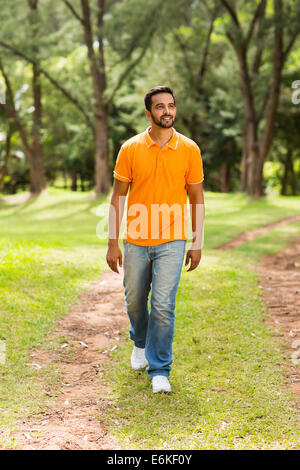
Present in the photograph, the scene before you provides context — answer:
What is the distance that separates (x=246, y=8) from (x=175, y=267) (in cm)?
2600

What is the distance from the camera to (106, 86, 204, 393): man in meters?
4.20

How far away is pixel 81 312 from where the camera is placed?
22.2 ft

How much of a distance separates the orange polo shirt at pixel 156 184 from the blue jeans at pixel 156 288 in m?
0.09

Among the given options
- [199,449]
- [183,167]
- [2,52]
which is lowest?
[199,449]

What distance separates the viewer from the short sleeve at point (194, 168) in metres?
4.27

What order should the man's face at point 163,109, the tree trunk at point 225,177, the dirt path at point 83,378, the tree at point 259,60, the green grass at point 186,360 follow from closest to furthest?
the dirt path at point 83,378, the green grass at point 186,360, the man's face at point 163,109, the tree at point 259,60, the tree trunk at point 225,177

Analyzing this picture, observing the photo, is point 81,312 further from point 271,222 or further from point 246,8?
point 246,8

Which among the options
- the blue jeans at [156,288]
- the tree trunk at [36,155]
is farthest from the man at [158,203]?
the tree trunk at [36,155]

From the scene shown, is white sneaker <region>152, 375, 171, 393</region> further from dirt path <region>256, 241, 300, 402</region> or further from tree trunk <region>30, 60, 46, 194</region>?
tree trunk <region>30, 60, 46, 194</region>

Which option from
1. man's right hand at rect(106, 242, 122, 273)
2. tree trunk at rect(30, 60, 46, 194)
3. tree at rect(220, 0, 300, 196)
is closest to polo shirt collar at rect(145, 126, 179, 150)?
man's right hand at rect(106, 242, 122, 273)

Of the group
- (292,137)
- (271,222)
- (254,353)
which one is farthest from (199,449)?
(292,137)

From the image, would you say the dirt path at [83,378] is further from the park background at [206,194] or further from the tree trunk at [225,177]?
the tree trunk at [225,177]

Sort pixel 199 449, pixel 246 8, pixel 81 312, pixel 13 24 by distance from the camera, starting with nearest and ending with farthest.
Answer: pixel 199 449 < pixel 81 312 < pixel 13 24 < pixel 246 8

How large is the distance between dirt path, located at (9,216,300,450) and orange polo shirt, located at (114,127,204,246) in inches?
56.6
